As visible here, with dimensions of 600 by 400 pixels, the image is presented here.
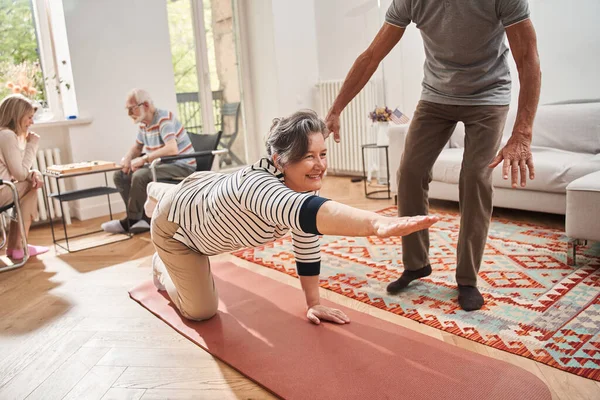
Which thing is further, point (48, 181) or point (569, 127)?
point (48, 181)

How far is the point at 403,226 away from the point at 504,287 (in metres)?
1.48

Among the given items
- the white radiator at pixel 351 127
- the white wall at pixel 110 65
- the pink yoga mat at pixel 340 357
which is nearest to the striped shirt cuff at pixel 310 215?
the pink yoga mat at pixel 340 357

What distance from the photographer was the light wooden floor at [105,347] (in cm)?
164

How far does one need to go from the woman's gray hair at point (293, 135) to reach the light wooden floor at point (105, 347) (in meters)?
0.76

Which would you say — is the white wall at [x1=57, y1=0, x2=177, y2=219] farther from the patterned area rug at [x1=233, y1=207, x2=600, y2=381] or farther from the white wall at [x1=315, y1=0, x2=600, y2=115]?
the patterned area rug at [x1=233, y1=207, x2=600, y2=381]

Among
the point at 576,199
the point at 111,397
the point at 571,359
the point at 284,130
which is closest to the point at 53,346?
the point at 111,397

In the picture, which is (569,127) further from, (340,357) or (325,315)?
(340,357)

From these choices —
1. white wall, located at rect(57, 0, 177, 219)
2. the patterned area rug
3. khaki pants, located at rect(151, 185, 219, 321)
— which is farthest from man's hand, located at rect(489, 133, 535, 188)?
white wall, located at rect(57, 0, 177, 219)

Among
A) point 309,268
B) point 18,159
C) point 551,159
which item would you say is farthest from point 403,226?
point 18,159

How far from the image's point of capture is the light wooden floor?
1644 millimetres

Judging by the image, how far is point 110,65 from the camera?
4531mm

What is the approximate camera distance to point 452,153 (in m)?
3.84

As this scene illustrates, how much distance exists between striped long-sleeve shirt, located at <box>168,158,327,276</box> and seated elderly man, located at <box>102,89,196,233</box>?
5.92 ft

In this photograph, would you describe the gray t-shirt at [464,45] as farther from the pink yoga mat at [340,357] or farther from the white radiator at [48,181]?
the white radiator at [48,181]
